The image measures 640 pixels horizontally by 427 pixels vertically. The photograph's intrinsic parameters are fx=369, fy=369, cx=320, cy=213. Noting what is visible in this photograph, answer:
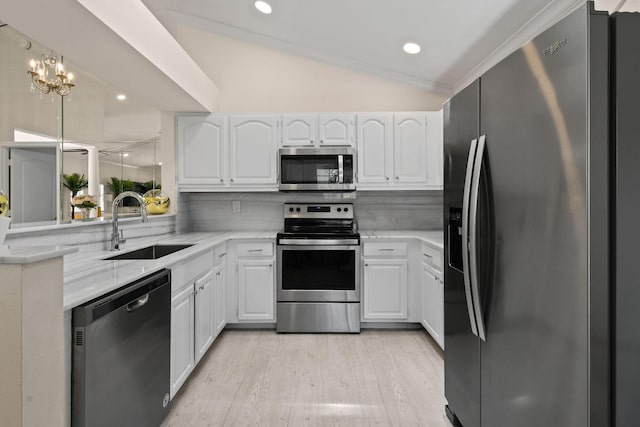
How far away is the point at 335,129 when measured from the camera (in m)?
3.60

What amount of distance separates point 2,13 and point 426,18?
2.53 meters

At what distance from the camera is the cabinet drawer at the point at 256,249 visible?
134 inches

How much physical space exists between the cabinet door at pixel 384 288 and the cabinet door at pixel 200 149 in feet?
5.54

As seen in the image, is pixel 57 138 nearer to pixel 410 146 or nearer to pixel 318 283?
pixel 318 283

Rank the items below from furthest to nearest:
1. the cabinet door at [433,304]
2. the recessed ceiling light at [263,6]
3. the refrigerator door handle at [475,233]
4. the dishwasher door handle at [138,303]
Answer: the recessed ceiling light at [263,6] → the cabinet door at [433,304] → the dishwasher door handle at [138,303] → the refrigerator door handle at [475,233]

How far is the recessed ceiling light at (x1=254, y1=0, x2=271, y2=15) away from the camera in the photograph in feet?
10.4

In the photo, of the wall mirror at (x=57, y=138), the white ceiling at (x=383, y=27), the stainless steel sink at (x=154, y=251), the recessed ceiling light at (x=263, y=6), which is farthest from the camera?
the recessed ceiling light at (x=263, y=6)

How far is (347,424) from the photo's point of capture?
198cm

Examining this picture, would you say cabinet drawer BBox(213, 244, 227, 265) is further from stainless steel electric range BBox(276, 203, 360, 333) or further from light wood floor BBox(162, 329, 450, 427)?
light wood floor BBox(162, 329, 450, 427)

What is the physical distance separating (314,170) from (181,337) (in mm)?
1938

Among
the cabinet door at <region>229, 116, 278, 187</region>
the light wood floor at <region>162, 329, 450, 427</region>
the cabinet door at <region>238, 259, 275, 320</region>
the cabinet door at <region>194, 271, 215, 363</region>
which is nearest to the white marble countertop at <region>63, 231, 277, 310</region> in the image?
the cabinet door at <region>194, 271, 215, 363</region>

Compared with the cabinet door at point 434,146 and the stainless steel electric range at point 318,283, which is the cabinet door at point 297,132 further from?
the cabinet door at point 434,146

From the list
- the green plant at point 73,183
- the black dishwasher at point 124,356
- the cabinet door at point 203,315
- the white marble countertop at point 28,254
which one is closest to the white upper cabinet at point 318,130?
the cabinet door at point 203,315

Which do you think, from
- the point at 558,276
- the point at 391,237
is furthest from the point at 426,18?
the point at 558,276
